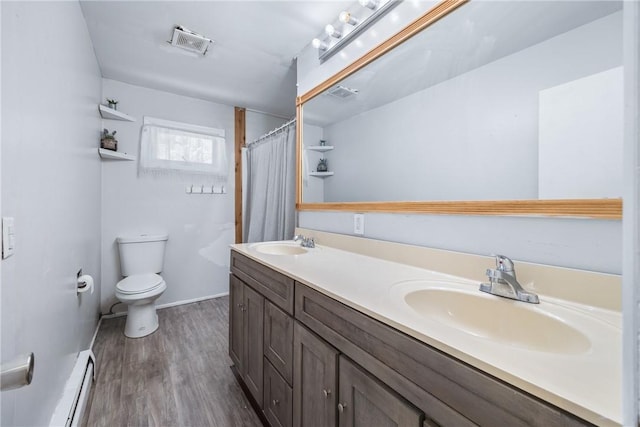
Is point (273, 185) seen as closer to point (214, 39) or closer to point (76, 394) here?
point (214, 39)

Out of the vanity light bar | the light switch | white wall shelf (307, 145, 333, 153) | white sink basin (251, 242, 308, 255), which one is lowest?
white sink basin (251, 242, 308, 255)

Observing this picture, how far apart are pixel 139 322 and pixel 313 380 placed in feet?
6.57

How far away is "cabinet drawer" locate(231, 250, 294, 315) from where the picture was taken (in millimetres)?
1076

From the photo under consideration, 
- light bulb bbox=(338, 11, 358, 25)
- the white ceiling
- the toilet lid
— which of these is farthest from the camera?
the toilet lid

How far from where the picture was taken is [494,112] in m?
1.02

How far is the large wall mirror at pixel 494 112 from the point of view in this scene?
760 millimetres

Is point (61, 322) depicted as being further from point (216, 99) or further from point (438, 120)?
point (216, 99)

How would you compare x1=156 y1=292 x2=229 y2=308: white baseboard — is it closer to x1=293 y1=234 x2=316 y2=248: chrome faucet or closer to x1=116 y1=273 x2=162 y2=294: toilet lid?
x1=116 y1=273 x2=162 y2=294: toilet lid

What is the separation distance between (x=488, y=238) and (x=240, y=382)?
1621 millimetres

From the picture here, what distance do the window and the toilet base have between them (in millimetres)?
1315

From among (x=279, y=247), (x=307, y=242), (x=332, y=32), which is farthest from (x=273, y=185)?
(x=332, y=32)

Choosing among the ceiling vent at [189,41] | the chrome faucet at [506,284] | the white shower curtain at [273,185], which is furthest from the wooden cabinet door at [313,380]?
the ceiling vent at [189,41]

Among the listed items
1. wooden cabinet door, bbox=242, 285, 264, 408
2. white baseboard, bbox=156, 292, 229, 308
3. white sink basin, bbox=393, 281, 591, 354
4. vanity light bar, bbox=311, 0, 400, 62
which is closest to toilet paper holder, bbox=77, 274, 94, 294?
wooden cabinet door, bbox=242, 285, 264, 408

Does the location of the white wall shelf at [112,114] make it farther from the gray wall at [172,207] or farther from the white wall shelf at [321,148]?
the white wall shelf at [321,148]
